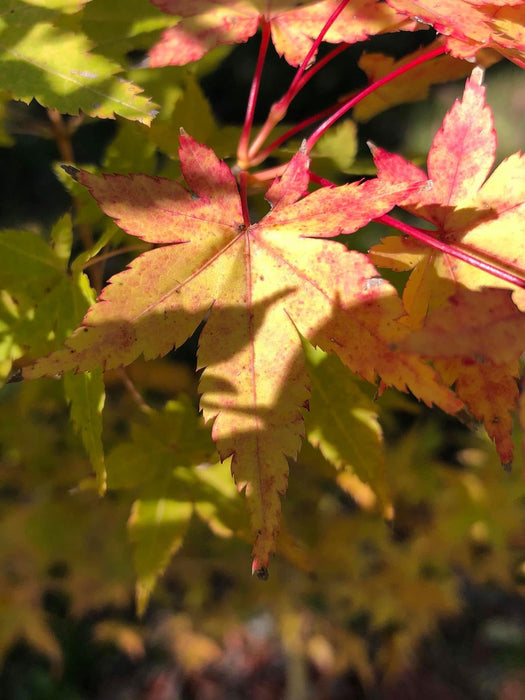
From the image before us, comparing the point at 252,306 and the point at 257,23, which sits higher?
the point at 257,23

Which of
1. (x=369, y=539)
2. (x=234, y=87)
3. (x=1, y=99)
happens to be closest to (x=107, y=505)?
(x=369, y=539)

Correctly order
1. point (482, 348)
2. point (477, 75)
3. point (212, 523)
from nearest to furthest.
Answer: point (482, 348) < point (477, 75) < point (212, 523)

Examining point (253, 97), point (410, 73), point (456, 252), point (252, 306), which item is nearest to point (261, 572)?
point (252, 306)

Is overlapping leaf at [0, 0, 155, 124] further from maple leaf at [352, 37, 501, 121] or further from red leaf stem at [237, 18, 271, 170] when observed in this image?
maple leaf at [352, 37, 501, 121]

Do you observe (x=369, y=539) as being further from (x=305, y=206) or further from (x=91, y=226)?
(x=305, y=206)

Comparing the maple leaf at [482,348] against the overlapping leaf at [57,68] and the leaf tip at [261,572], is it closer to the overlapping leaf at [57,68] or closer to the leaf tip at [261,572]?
the leaf tip at [261,572]

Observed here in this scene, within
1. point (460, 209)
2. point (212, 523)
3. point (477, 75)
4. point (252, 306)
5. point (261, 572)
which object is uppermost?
point (477, 75)

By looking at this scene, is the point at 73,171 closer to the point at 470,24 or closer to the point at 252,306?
the point at 252,306

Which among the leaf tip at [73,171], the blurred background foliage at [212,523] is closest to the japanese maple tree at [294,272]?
the leaf tip at [73,171]
